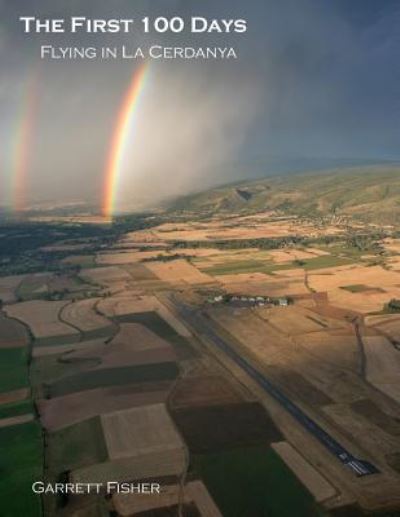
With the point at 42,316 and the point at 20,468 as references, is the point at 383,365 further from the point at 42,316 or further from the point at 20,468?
the point at 42,316

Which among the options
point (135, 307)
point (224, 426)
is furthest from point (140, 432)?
point (135, 307)

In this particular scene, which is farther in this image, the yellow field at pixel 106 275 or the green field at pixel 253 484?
the yellow field at pixel 106 275

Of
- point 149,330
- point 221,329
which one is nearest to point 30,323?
A: point 149,330

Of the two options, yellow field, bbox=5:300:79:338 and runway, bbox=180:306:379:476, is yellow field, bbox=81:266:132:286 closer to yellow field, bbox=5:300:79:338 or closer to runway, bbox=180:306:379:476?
yellow field, bbox=5:300:79:338

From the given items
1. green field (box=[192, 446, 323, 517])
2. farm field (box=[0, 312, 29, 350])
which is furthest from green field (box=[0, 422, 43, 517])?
farm field (box=[0, 312, 29, 350])

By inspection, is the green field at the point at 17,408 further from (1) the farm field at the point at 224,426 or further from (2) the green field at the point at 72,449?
(1) the farm field at the point at 224,426

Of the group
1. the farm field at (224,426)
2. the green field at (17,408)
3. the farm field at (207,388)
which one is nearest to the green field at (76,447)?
the farm field at (207,388)
